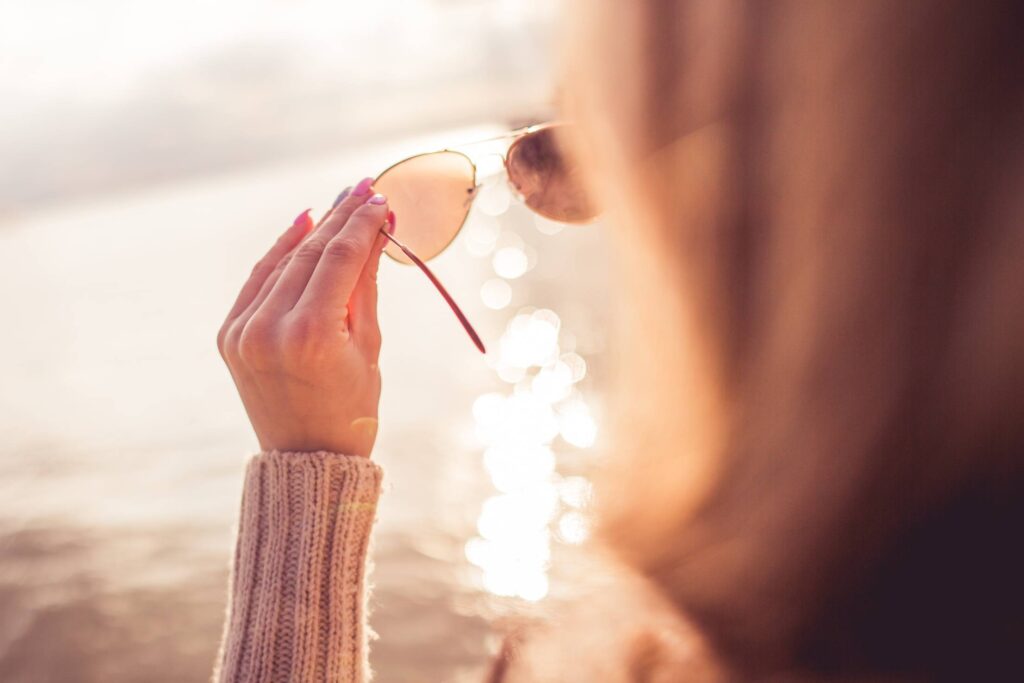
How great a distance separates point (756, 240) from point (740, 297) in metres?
0.07

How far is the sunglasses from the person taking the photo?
177cm

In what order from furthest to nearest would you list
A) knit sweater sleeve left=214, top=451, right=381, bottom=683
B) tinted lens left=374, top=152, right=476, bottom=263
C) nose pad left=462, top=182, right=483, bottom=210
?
nose pad left=462, top=182, right=483, bottom=210, tinted lens left=374, top=152, right=476, bottom=263, knit sweater sleeve left=214, top=451, right=381, bottom=683

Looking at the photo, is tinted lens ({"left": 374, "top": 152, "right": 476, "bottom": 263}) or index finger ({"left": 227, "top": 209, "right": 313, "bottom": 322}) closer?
index finger ({"left": 227, "top": 209, "right": 313, "bottom": 322})

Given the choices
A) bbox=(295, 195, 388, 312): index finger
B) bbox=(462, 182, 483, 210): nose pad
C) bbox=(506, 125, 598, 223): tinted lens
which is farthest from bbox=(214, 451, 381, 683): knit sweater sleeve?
bbox=(462, 182, 483, 210): nose pad

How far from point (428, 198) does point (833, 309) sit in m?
1.37

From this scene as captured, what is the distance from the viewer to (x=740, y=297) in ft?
2.94

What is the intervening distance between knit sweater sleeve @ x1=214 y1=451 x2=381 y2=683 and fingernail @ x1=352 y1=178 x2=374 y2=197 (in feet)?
1.99

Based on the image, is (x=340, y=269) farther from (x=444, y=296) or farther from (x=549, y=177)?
(x=549, y=177)

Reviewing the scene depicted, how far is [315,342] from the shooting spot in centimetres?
140

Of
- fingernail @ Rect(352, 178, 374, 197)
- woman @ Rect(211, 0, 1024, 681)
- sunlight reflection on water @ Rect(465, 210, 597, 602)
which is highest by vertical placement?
sunlight reflection on water @ Rect(465, 210, 597, 602)

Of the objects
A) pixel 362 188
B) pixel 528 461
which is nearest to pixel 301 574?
pixel 362 188

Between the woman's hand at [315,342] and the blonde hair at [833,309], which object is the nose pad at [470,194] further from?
the blonde hair at [833,309]

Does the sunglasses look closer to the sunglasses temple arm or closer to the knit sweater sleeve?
the sunglasses temple arm

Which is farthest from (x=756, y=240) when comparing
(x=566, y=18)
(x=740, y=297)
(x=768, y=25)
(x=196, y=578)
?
(x=196, y=578)
